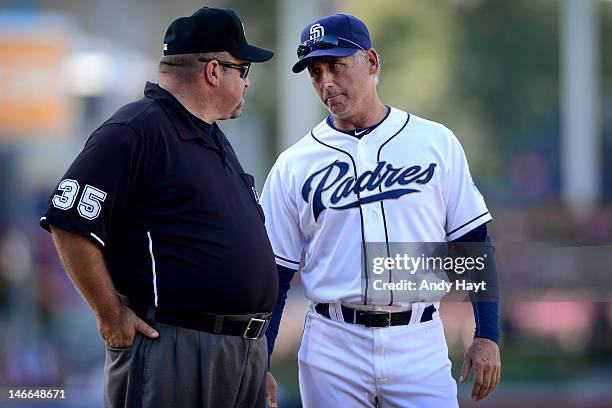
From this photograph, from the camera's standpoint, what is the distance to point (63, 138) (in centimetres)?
1104

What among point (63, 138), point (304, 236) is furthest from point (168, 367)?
point (63, 138)

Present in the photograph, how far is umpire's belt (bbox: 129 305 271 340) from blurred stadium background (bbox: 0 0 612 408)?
3.26m

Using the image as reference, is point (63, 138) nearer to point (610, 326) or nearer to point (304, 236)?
point (610, 326)

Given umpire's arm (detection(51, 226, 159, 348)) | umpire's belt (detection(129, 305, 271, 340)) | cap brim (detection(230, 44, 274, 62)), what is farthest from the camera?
cap brim (detection(230, 44, 274, 62))

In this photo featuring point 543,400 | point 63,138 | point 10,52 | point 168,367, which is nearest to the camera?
point 168,367

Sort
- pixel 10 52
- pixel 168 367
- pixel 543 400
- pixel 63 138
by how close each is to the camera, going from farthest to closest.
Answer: pixel 63 138 < pixel 10 52 < pixel 543 400 < pixel 168 367

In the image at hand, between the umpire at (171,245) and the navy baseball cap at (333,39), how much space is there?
384mm

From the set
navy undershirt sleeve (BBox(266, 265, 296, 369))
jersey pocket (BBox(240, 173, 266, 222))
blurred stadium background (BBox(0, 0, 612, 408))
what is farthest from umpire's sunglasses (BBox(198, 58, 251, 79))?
blurred stadium background (BBox(0, 0, 612, 408))

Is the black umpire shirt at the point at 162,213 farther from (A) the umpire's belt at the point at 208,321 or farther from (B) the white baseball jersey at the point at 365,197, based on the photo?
(B) the white baseball jersey at the point at 365,197

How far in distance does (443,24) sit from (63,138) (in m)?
7.37

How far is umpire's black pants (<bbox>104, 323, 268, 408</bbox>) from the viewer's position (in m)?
3.02

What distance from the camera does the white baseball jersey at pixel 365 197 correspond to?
3473mm

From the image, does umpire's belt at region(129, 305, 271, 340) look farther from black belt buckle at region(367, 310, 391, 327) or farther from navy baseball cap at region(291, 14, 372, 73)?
navy baseball cap at region(291, 14, 372, 73)

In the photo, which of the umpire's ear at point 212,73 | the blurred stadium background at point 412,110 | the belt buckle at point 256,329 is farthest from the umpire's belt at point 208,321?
the blurred stadium background at point 412,110
